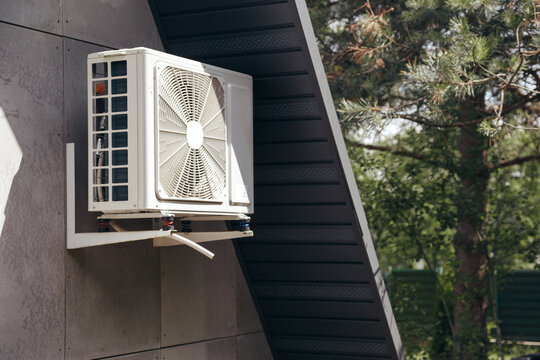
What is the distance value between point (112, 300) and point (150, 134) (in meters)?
1.01

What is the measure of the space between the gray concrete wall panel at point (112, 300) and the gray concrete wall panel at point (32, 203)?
101 mm

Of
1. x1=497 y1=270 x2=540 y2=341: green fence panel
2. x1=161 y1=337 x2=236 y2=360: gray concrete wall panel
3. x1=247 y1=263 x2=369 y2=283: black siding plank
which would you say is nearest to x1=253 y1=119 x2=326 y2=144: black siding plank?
x1=247 y1=263 x2=369 y2=283: black siding plank

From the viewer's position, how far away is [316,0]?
7469mm

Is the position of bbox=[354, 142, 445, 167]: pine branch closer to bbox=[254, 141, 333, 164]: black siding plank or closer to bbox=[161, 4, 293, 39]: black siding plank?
bbox=[254, 141, 333, 164]: black siding plank

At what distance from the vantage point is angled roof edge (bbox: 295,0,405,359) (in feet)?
13.8

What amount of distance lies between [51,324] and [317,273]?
1.97 meters

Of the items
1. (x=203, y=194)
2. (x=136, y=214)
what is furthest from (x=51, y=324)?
(x=203, y=194)

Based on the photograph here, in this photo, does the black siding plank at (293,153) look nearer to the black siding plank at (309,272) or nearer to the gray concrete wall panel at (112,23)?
the black siding plank at (309,272)

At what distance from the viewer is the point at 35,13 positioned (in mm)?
3695

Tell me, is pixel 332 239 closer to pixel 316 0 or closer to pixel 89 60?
pixel 89 60

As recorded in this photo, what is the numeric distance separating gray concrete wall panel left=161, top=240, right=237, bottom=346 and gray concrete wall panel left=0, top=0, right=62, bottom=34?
1.50 meters

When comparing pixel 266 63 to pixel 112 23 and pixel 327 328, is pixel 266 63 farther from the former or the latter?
pixel 327 328

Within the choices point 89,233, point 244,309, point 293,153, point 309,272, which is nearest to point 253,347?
point 244,309

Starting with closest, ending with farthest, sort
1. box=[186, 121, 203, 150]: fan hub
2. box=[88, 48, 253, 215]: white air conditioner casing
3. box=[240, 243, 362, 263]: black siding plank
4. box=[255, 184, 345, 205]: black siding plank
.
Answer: box=[88, 48, 253, 215]: white air conditioner casing
box=[186, 121, 203, 150]: fan hub
box=[255, 184, 345, 205]: black siding plank
box=[240, 243, 362, 263]: black siding plank
